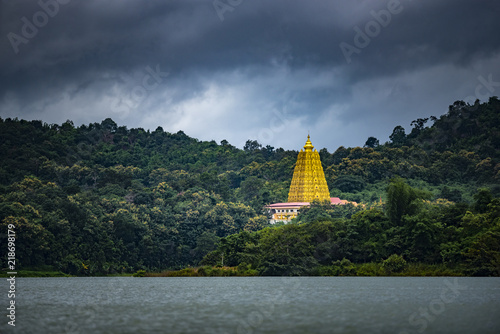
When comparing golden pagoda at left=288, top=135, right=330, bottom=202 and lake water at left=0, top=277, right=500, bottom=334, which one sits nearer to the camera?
lake water at left=0, top=277, right=500, bottom=334

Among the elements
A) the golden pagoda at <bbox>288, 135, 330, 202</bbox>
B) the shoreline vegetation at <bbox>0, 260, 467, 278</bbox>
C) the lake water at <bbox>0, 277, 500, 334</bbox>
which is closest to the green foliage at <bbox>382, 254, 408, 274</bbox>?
the shoreline vegetation at <bbox>0, 260, 467, 278</bbox>

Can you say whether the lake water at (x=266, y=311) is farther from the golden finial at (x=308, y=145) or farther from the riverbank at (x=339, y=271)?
the golden finial at (x=308, y=145)

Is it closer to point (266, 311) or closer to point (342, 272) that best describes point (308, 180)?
point (342, 272)

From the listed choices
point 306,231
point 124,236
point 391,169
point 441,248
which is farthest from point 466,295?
point 391,169

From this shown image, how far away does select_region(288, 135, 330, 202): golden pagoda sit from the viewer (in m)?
119

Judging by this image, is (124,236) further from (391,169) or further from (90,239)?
(391,169)

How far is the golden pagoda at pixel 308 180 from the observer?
11906cm

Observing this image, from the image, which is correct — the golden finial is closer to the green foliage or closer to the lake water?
the green foliage

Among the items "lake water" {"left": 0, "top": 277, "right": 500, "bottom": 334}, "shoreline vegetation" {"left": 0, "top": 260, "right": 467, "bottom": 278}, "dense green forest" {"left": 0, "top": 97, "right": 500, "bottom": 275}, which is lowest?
"lake water" {"left": 0, "top": 277, "right": 500, "bottom": 334}

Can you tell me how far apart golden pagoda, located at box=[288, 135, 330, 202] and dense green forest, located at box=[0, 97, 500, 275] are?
9.22 feet

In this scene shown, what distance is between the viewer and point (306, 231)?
63875mm

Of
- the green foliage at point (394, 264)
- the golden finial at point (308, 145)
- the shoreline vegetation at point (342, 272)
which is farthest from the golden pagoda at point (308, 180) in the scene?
→ the green foliage at point (394, 264)

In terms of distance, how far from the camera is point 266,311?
87.8 ft

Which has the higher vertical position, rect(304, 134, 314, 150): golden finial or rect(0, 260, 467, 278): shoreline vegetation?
rect(304, 134, 314, 150): golden finial
